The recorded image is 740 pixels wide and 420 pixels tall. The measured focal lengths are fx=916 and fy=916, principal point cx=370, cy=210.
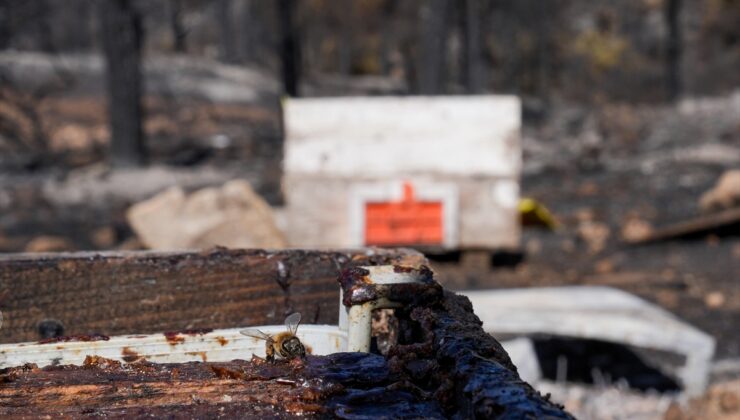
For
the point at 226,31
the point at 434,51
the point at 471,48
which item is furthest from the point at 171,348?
the point at 226,31

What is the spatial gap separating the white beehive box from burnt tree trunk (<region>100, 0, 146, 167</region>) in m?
6.77

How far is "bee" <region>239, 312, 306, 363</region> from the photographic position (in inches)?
52.1

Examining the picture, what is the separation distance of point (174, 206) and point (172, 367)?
5.27 m

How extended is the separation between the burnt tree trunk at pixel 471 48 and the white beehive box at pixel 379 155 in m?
16.6

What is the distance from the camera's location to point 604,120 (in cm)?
2592

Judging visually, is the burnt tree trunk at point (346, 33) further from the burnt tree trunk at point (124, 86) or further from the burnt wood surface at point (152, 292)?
the burnt wood surface at point (152, 292)

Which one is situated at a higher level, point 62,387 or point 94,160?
point 62,387

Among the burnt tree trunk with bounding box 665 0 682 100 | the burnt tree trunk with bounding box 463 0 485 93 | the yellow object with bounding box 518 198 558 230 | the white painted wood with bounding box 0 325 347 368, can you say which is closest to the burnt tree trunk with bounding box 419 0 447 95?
the burnt tree trunk with bounding box 463 0 485 93

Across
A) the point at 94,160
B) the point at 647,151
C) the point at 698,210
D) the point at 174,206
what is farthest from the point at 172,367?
the point at 647,151

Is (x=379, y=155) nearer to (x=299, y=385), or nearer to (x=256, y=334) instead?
(x=256, y=334)

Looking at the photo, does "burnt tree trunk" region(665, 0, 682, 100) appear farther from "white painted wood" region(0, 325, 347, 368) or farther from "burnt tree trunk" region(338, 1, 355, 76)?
"white painted wood" region(0, 325, 347, 368)

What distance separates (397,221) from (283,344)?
5784mm

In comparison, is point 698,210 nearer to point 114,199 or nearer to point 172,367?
point 114,199

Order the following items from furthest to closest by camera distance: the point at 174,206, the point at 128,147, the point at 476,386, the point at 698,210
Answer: the point at 128,147, the point at 698,210, the point at 174,206, the point at 476,386
